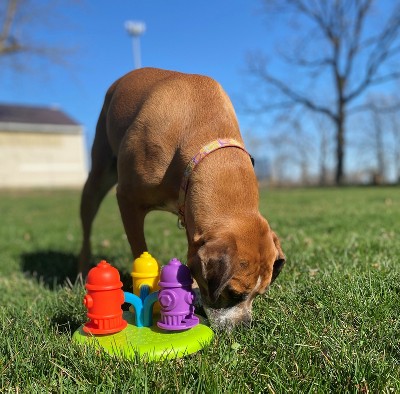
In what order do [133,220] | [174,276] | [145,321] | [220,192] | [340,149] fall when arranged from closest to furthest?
[174,276], [145,321], [220,192], [133,220], [340,149]

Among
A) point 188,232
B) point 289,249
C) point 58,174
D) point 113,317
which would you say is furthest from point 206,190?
point 58,174

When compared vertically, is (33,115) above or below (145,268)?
above

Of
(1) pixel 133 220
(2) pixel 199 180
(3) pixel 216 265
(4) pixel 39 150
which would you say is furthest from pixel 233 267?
(4) pixel 39 150

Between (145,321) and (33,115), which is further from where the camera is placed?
(33,115)

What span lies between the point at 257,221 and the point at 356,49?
30.3 m

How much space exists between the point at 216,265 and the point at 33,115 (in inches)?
1769

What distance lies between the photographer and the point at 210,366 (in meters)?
2.13

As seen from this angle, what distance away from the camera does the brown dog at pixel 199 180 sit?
2.62 metres

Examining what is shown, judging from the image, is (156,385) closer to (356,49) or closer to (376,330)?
(376,330)

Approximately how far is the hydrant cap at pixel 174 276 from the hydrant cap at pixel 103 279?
0.27 meters

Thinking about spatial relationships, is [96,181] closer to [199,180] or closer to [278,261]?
[199,180]

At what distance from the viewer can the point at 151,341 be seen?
2.36 m

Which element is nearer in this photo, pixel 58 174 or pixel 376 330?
pixel 376 330

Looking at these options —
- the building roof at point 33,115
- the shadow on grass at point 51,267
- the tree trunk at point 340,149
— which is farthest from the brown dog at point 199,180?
the building roof at point 33,115
